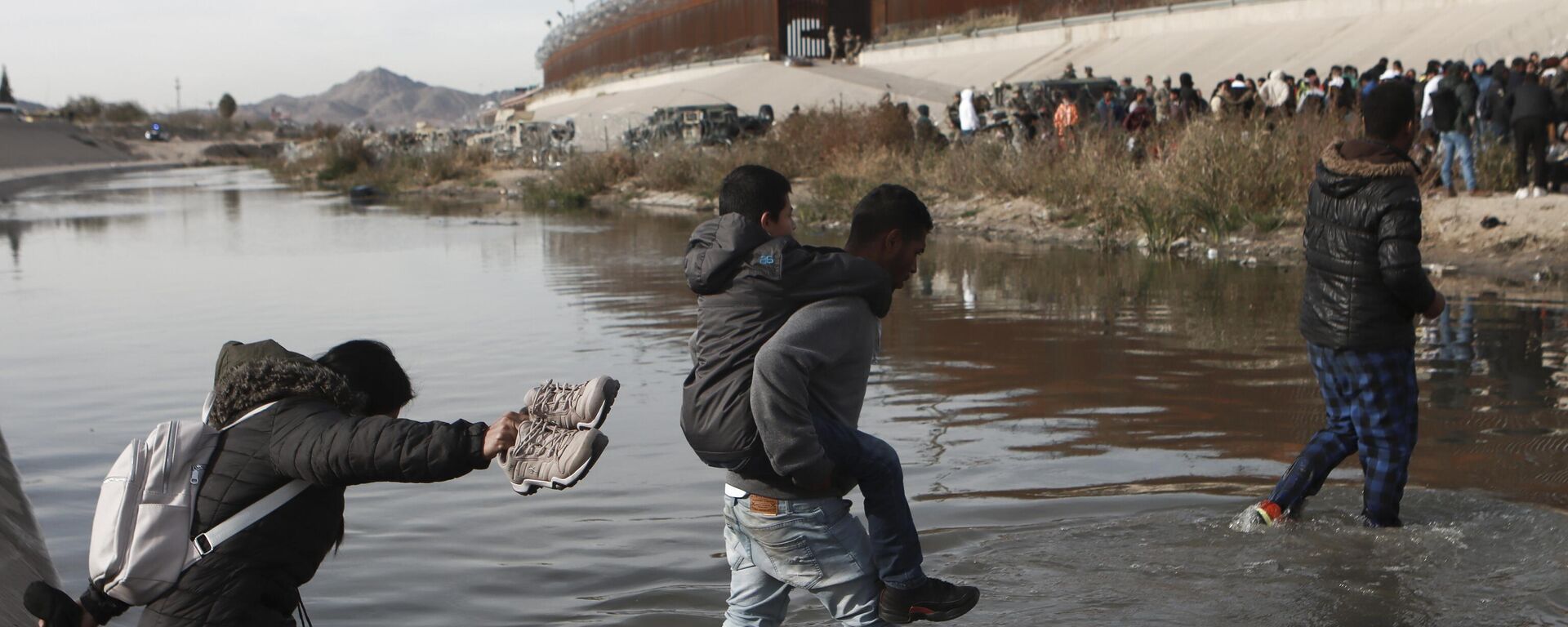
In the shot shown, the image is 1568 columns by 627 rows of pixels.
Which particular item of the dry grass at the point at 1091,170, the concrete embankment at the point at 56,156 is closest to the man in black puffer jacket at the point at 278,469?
the dry grass at the point at 1091,170

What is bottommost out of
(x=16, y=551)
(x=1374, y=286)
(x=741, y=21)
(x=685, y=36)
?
(x=16, y=551)

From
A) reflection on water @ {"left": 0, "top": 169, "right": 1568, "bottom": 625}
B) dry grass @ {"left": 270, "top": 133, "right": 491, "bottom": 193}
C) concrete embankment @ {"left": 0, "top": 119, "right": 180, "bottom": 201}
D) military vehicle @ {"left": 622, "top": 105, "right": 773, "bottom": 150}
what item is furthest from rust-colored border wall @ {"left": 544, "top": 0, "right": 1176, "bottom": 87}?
reflection on water @ {"left": 0, "top": 169, "right": 1568, "bottom": 625}

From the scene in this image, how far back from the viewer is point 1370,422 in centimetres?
511

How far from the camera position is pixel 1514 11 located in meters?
32.4

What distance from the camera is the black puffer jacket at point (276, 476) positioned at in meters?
2.96

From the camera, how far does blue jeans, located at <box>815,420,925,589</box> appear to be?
351 cm

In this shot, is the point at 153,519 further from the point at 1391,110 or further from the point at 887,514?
the point at 1391,110

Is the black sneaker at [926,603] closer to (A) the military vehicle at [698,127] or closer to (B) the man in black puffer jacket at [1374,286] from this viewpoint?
(B) the man in black puffer jacket at [1374,286]

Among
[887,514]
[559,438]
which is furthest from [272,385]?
[887,514]

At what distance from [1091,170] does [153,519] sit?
17.7m

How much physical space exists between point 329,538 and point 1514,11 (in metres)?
34.7

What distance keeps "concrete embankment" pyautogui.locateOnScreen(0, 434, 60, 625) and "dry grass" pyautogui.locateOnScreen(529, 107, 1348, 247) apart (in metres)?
14.0

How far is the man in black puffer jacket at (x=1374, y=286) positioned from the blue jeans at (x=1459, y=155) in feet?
40.5

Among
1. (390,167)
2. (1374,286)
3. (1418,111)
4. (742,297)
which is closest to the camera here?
(742,297)
